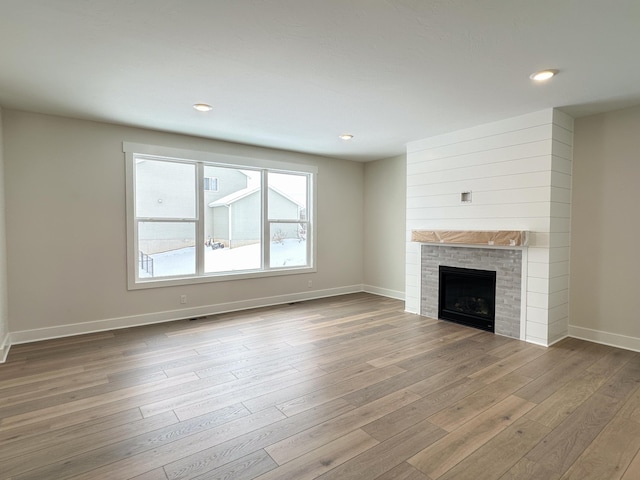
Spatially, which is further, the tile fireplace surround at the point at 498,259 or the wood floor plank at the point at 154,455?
the tile fireplace surround at the point at 498,259

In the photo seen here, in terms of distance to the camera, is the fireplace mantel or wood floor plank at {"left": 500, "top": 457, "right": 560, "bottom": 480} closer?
wood floor plank at {"left": 500, "top": 457, "right": 560, "bottom": 480}

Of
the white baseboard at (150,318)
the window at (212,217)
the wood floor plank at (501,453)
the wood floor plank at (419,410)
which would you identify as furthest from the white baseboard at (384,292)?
the wood floor plank at (501,453)

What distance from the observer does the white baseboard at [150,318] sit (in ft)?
12.8

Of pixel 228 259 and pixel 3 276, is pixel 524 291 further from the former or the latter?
pixel 3 276

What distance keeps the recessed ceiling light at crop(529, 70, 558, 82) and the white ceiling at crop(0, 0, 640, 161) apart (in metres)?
0.07

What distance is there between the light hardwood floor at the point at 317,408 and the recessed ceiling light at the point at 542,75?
101 inches

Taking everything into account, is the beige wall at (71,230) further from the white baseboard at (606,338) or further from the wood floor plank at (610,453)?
the white baseboard at (606,338)

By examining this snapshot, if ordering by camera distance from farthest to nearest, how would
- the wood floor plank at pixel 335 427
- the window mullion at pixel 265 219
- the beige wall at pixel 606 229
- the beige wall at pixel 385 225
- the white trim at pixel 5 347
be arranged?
the beige wall at pixel 385 225 → the window mullion at pixel 265 219 → the beige wall at pixel 606 229 → the white trim at pixel 5 347 → the wood floor plank at pixel 335 427

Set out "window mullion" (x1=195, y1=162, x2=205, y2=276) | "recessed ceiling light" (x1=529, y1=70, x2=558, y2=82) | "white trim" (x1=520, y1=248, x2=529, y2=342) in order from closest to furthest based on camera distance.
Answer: "recessed ceiling light" (x1=529, y1=70, x2=558, y2=82) < "white trim" (x1=520, y1=248, x2=529, y2=342) < "window mullion" (x1=195, y1=162, x2=205, y2=276)

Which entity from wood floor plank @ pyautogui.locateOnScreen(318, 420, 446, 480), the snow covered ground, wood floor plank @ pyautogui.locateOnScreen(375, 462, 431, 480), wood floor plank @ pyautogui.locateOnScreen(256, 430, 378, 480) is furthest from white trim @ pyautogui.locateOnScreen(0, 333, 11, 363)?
wood floor plank @ pyautogui.locateOnScreen(375, 462, 431, 480)

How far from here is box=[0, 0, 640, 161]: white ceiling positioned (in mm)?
2006

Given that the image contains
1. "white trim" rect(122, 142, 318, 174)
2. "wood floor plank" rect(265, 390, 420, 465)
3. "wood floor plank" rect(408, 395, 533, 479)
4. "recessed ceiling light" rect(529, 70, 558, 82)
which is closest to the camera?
"wood floor plank" rect(408, 395, 533, 479)

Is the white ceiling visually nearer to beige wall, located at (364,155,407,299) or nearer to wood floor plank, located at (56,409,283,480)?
beige wall, located at (364,155,407,299)

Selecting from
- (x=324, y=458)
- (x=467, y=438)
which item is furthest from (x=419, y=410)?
(x=324, y=458)
